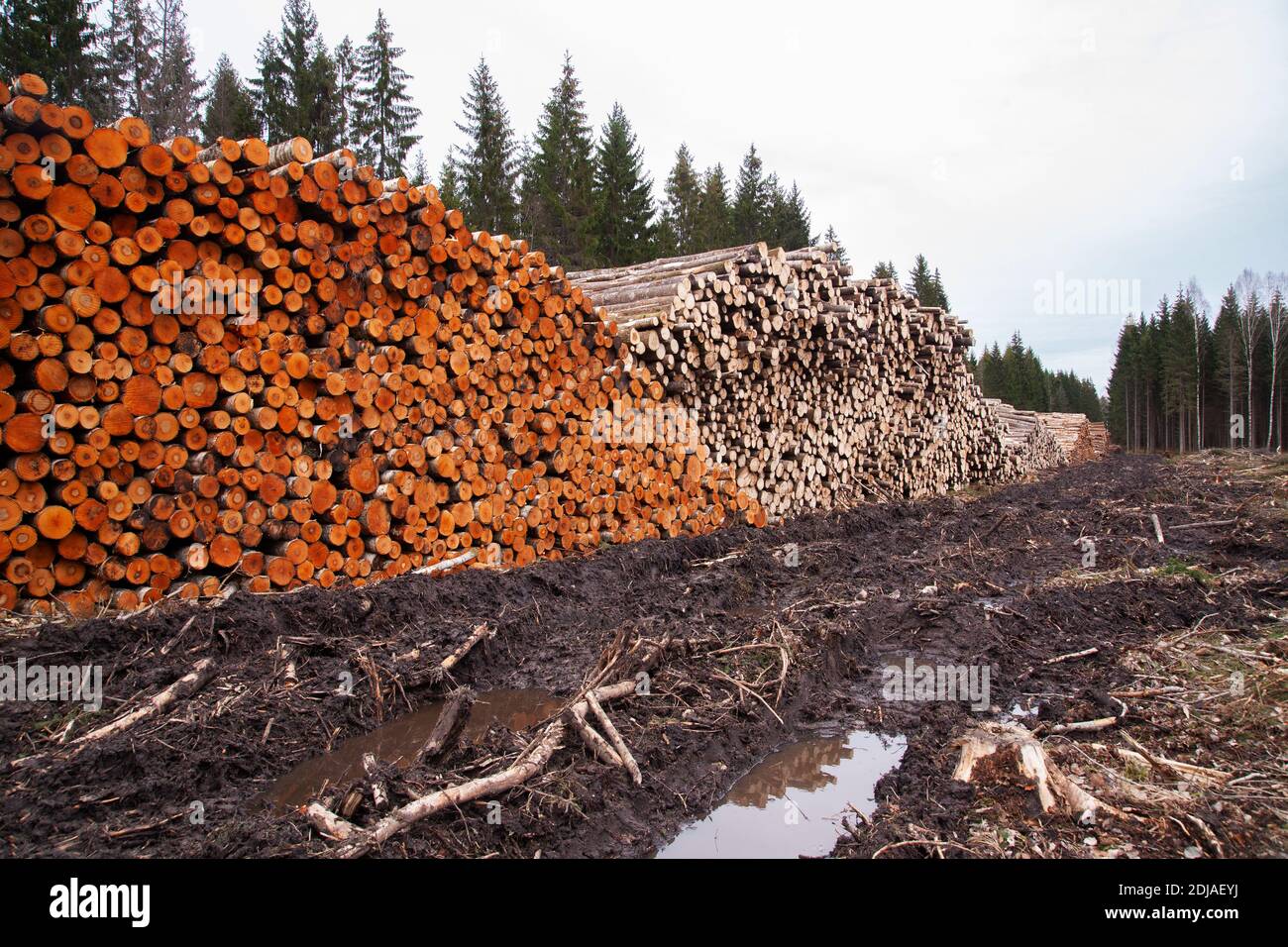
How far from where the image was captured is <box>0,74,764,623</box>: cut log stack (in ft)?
15.3

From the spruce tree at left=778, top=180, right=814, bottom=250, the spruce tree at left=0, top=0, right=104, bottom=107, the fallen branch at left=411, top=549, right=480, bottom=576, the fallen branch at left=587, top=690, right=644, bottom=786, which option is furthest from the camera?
the spruce tree at left=778, top=180, right=814, bottom=250

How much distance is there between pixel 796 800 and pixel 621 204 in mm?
28675

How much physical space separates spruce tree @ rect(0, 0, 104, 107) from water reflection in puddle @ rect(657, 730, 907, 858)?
78.9 ft

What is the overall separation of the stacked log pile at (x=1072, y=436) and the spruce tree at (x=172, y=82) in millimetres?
36521

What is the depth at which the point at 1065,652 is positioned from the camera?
16.6 ft

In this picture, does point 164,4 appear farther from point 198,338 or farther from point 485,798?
point 485,798

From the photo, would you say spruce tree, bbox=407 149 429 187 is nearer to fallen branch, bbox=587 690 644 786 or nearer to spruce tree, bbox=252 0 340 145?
spruce tree, bbox=252 0 340 145

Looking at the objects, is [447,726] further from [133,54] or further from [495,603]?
[133,54]

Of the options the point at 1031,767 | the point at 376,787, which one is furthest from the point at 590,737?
the point at 1031,767

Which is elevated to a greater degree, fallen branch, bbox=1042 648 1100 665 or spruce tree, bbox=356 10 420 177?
spruce tree, bbox=356 10 420 177

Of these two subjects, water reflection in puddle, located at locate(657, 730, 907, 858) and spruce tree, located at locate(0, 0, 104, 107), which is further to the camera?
spruce tree, located at locate(0, 0, 104, 107)

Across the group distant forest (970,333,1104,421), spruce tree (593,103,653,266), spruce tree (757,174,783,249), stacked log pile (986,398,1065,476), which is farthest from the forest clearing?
distant forest (970,333,1104,421)
